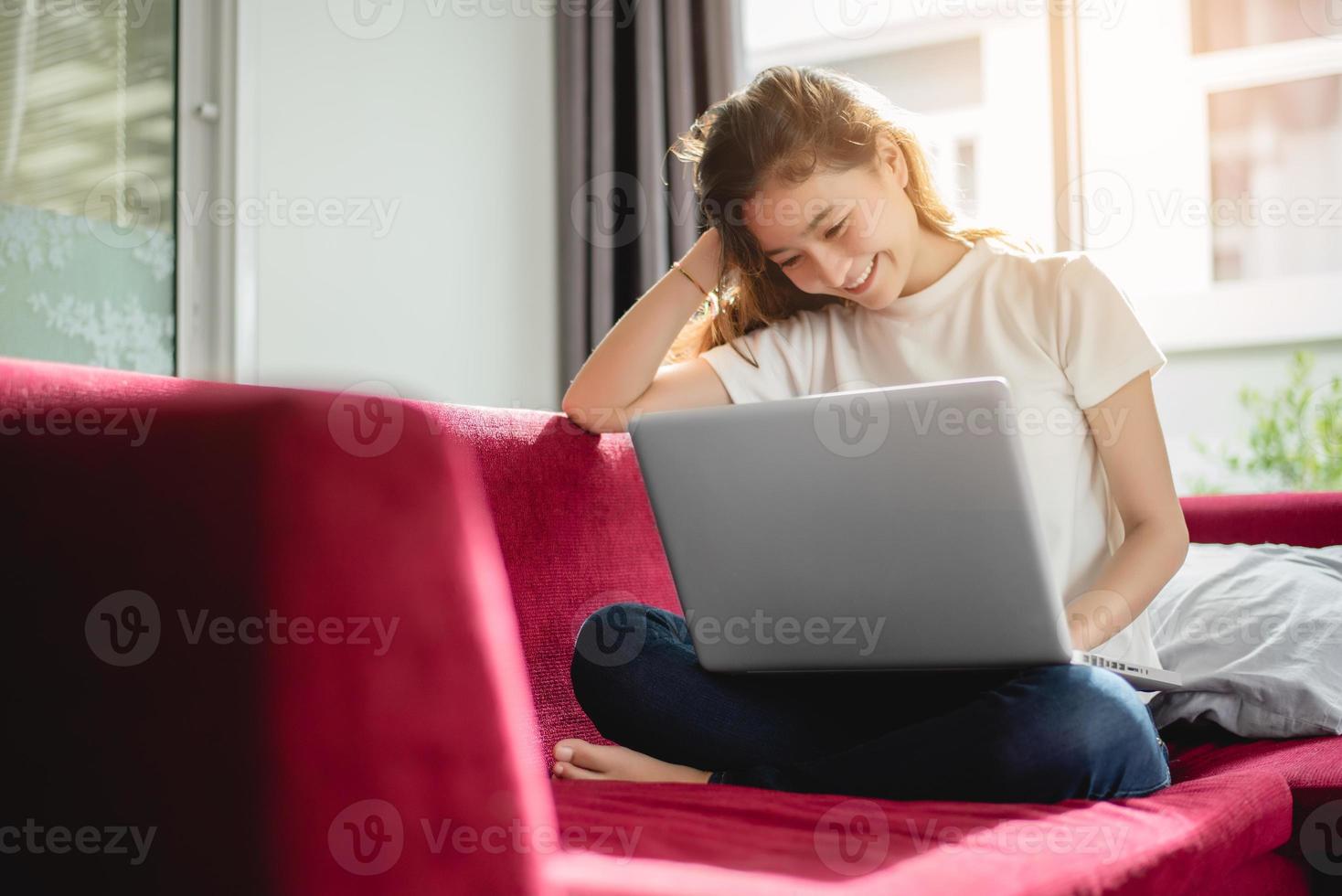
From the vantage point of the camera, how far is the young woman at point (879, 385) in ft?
3.19

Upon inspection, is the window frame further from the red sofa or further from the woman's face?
the red sofa

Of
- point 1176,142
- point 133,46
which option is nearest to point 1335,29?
point 1176,142

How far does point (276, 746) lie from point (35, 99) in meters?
2.11

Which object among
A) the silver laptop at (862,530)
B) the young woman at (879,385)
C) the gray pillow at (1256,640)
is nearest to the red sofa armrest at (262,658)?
the silver laptop at (862,530)

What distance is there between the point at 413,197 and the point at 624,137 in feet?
2.21

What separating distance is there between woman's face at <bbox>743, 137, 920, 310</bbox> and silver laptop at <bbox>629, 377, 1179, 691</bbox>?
0.37 m

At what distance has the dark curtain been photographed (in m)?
3.14

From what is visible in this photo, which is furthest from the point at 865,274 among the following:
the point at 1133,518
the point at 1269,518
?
the point at 1269,518

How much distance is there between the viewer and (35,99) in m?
2.17

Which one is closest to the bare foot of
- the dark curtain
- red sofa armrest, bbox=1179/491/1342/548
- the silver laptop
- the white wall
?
the silver laptop

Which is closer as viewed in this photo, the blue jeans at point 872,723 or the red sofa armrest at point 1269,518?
the blue jeans at point 872,723

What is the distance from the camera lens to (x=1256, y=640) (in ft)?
4.71

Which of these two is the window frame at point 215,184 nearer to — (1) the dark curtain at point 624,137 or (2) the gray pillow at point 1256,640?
(1) the dark curtain at point 624,137

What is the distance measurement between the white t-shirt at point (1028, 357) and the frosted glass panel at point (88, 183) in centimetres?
138
